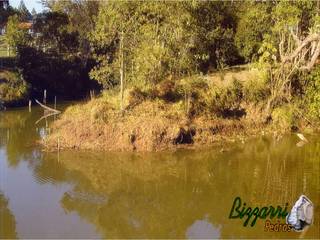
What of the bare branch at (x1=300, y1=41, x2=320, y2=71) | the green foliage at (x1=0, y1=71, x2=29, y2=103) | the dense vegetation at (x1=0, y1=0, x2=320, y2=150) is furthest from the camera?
the green foliage at (x1=0, y1=71, x2=29, y2=103)

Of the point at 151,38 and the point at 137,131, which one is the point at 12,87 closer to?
the point at 151,38

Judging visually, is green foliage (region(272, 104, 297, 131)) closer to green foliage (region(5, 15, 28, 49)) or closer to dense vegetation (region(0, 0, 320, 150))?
dense vegetation (region(0, 0, 320, 150))

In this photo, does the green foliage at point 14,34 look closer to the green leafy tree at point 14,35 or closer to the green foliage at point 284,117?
the green leafy tree at point 14,35

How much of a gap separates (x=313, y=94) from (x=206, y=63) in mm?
7060

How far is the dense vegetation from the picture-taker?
2142 centimetres

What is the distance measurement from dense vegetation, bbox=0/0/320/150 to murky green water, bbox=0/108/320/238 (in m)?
2.54

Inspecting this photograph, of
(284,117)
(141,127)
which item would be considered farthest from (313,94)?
(141,127)

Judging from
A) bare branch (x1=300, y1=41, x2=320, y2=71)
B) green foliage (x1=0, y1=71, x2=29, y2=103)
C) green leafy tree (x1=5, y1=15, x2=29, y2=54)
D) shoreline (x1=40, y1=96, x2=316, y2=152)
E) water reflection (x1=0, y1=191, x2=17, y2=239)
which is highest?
green leafy tree (x1=5, y1=15, x2=29, y2=54)

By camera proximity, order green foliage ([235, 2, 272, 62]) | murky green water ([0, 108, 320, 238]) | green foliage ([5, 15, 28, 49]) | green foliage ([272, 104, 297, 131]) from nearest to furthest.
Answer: murky green water ([0, 108, 320, 238])
green foliage ([272, 104, 297, 131])
green foliage ([235, 2, 272, 62])
green foliage ([5, 15, 28, 49])

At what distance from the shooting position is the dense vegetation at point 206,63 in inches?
843

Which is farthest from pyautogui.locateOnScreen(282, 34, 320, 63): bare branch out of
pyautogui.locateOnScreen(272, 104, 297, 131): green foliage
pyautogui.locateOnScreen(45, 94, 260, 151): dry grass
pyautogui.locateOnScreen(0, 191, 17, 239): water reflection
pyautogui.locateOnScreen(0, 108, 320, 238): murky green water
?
pyautogui.locateOnScreen(0, 191, 17, 239): water reflection

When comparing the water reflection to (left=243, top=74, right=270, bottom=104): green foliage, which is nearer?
the water reflection

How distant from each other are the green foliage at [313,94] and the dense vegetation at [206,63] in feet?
0.16

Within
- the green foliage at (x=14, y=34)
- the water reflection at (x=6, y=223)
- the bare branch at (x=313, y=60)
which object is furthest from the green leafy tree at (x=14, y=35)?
the water reflection at (x=6, y=223)
